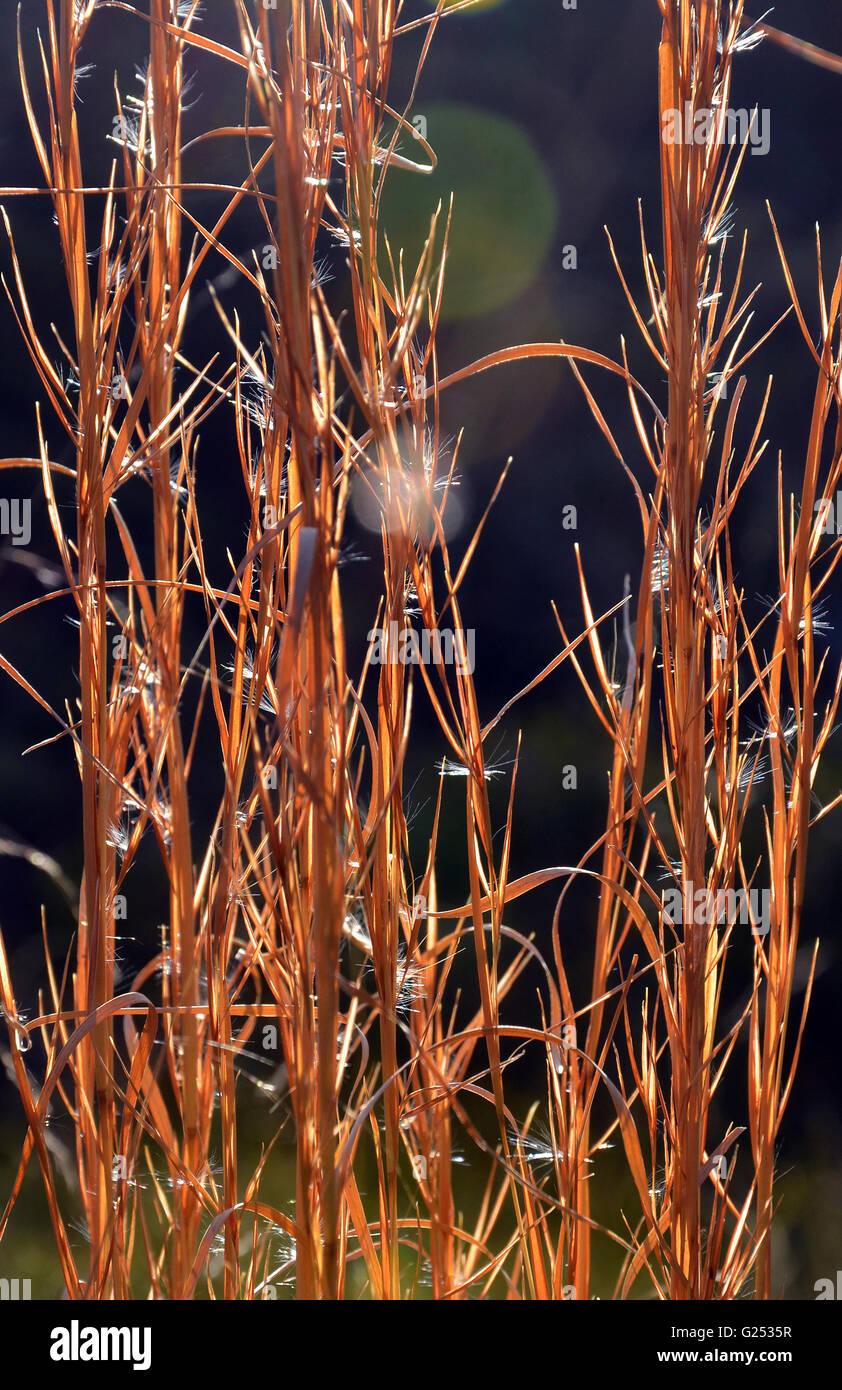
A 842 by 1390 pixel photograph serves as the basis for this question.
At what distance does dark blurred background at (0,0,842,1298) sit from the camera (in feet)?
3.73

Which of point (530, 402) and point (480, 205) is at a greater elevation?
point (480, 205)

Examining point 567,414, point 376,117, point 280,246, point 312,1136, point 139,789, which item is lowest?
point 312,1136

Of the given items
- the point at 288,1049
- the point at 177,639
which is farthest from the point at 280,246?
the point at 288,1049

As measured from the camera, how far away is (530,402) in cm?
123

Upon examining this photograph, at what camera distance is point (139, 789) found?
794 mm

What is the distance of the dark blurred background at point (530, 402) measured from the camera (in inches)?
44.7

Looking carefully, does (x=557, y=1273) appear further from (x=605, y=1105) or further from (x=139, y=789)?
(x=605, y=1105)

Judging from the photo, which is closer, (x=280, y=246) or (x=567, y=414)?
(x=280, y=246)
